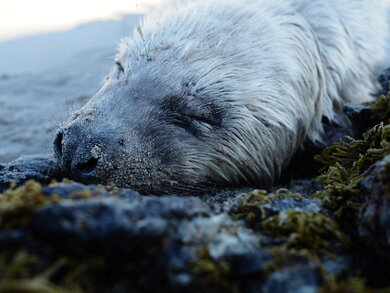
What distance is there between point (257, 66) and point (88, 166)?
109 cm

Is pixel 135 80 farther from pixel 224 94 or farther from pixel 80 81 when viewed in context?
pixel 80 81

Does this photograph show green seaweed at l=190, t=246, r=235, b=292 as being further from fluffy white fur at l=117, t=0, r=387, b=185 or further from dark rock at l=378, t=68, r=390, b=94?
dark rock at l=378, t=68, r=390, b=94

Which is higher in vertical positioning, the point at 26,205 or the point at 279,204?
the point at 26,205

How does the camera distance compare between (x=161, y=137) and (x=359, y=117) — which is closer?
(x=161, y=137)

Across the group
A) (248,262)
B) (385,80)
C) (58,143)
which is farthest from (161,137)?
(385,80)

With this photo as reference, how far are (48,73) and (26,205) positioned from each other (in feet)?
16.5

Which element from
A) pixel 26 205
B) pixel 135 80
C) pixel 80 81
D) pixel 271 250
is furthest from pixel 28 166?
pixel 80 81

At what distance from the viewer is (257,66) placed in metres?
2.43

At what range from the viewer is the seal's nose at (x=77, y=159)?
1907mm

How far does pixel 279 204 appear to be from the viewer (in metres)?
1.34

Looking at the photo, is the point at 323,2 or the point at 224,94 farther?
the point at 323,2

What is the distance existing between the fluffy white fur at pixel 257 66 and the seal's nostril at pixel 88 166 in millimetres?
457

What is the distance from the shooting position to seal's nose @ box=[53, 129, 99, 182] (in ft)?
6.26

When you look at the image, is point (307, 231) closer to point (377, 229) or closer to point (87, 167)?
point (377, 229)
